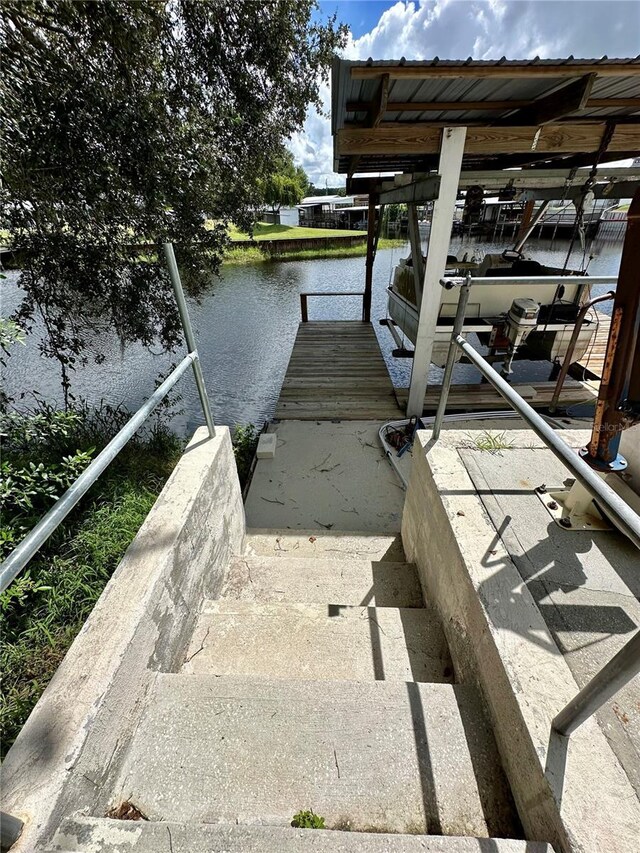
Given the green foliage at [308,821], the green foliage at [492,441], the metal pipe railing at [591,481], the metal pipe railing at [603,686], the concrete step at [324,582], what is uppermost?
the metal pipe railing at [591,481]

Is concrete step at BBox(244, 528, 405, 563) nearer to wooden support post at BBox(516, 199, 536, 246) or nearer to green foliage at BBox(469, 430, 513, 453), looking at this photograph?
green foliage at BBox(469, 430, 513, 453)

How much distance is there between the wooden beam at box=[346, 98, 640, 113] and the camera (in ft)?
10.5

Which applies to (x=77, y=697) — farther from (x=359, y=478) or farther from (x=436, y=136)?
(x=436, y=136)

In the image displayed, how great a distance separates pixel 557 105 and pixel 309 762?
4.60 meters

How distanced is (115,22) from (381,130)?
7.17 ft

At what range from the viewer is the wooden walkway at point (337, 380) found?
16.7 feet

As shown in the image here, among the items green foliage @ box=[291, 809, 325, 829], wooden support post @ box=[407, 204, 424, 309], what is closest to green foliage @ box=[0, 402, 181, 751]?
green foliage @ box=[291, 809, 325, 829]

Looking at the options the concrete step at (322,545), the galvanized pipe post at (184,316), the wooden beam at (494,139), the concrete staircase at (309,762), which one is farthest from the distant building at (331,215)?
the concrete staircase at (309,762)

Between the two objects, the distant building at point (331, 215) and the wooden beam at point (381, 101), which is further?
the distant building at point (331, 215)

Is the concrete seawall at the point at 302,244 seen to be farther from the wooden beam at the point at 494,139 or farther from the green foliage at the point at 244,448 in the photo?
the wooden beam at the point at 494,139

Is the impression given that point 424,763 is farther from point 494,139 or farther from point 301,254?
point 301,254

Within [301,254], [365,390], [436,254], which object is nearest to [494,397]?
[365,390]

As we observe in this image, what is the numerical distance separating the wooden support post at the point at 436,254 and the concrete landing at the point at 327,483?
0.79 meters

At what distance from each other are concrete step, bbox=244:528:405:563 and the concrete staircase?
1.15 metres
